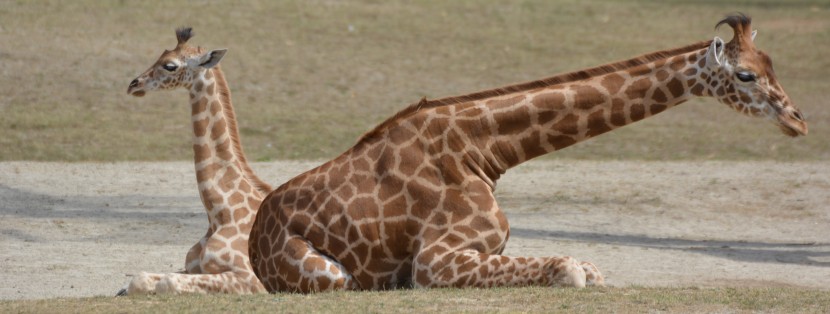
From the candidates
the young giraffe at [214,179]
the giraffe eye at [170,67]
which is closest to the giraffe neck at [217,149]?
the young giraffe at [214,179]

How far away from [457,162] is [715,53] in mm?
1518

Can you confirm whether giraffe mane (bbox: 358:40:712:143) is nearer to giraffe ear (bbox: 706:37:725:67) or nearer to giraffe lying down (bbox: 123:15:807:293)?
giraffe lying down (bbox: 123:15:807:293)

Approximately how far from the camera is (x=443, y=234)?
7.82 m

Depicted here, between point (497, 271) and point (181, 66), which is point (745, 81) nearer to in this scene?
point (497, 271)

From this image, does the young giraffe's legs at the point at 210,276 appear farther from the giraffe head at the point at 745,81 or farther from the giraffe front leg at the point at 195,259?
the giraffe head at the point at 745,81

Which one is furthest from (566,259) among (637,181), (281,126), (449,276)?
(281,126)

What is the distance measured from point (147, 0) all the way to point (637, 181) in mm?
11080

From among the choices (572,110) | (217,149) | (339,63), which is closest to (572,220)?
(217,149)

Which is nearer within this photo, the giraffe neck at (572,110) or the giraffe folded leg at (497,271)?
the giraffe folded leg at (497,271)

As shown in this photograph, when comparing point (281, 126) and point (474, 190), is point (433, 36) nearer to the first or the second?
point (281, 126)

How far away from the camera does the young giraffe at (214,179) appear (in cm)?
845

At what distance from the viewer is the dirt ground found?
1020cm

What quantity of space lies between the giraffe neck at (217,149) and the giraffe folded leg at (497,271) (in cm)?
170

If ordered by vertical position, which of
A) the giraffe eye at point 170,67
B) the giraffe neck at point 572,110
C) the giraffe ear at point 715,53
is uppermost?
the giraffe ear at point 715,53
